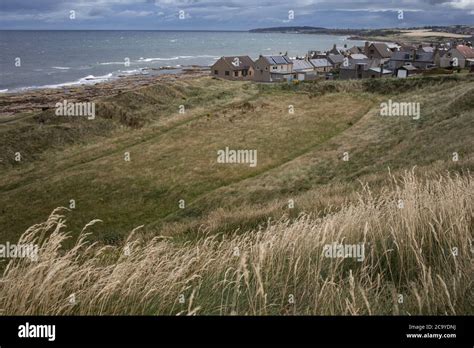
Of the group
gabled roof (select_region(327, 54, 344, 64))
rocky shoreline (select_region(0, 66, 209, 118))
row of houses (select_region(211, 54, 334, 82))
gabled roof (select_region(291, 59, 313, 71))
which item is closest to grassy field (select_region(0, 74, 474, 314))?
rocky shoreline (select_region(0, 66, 209, 118))

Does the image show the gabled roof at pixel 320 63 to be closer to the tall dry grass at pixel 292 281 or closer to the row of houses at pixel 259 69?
the row of houses at pixel 259 69

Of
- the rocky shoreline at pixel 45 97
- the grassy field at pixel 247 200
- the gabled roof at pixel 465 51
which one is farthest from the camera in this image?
the gabled roof at pixel 465 51

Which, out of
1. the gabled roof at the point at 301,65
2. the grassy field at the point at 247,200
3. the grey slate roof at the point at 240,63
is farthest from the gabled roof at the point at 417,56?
the grey slate roof at the point at 240,63

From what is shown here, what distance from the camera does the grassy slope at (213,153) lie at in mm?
21984

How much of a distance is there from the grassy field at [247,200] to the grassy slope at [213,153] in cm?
20

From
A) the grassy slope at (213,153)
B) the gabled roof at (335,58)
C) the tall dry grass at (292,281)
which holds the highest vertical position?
the gabled roof at (335,58)

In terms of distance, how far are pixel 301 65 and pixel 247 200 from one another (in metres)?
79.6

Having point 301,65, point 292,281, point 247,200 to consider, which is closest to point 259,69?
point 301,65

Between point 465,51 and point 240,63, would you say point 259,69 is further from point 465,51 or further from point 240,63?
point 465,51

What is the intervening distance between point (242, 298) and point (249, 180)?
24652 millimetres

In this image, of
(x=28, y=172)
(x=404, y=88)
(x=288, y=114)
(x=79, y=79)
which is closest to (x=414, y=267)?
(x=28, y=172)

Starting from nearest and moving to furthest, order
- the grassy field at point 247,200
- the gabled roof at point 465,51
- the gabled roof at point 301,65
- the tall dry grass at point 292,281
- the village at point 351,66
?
the tall dry grass at point 292,281
the grassy field at point 247,200
the village at point 351,66
the gabled roof at point 465,51
the gabled roof at point 301,65

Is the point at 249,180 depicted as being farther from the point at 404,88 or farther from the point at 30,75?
the point at 30,75

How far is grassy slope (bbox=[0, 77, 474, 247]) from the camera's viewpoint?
21984 mm
